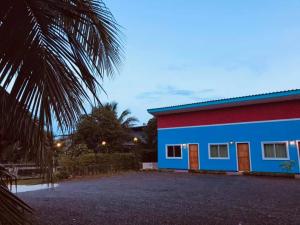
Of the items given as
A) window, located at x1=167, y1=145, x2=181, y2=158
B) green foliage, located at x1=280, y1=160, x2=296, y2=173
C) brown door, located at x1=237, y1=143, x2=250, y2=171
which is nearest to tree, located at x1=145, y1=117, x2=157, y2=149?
window, located at x1=167, y1=145, x2=181, y2=158

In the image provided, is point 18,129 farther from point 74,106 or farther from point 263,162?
point 263,162

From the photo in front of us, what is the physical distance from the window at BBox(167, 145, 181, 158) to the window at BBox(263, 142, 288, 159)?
6120 millimetres

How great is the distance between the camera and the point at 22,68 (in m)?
1.40

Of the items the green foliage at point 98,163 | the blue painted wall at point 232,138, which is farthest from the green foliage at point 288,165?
the green foliage at point 98,163

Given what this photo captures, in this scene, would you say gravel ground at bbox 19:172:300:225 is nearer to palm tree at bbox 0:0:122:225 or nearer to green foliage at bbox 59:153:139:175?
palm tree at bbox 0:0:122:225

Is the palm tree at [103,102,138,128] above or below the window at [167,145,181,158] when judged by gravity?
above

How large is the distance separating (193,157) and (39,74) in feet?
64.9

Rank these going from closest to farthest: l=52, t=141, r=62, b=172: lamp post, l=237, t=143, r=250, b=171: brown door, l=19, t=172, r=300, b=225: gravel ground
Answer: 1. l=52, t=141, r=62, b=172: lamp post
2. l=19, t=172, r=300, b=225: gravel ground
3. l=237, t=143, r=250, b=171: brown door

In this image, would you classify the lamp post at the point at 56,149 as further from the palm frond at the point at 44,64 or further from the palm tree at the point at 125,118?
the palm tree at the point at 125,118

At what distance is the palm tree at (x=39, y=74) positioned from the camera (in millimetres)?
1377

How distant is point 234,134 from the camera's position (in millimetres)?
18859

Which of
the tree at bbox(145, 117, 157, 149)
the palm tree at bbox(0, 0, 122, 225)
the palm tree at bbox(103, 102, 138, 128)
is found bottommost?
the palm tree at bbox(0, 0, 122, 225)

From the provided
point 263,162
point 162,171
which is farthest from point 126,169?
point 263,162

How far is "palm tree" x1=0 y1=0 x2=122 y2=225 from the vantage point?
1.38 metres
